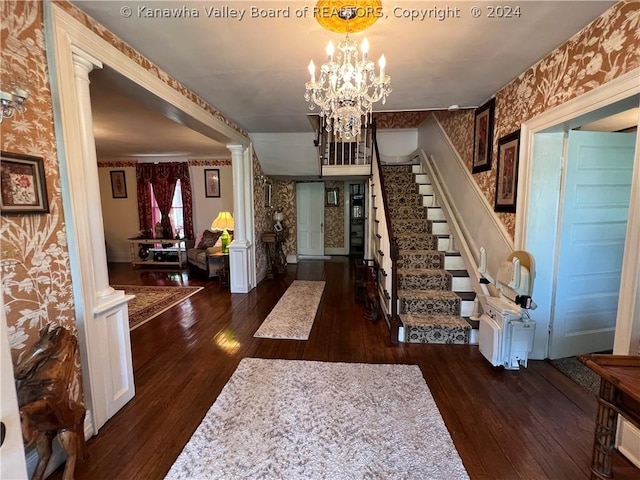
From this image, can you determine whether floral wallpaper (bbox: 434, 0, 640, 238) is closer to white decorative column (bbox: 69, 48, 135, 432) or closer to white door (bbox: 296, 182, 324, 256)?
white decorative column (bbox: 69, 48, 135, 432)

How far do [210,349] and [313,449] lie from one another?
5.26ft

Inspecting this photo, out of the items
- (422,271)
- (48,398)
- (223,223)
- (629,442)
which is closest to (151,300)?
(223,223)

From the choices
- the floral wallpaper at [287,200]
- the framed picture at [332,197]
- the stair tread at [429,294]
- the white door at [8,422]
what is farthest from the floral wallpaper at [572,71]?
the framed picture at [332,197]

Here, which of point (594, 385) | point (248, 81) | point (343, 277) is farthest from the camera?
point (343, 277)

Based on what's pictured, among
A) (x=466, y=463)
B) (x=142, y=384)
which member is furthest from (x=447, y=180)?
(x=142, y=384)

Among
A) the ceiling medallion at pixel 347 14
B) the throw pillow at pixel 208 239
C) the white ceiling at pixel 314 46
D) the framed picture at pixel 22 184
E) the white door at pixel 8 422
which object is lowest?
the throw pillow at pixel 208 239

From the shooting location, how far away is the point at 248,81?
106 inches

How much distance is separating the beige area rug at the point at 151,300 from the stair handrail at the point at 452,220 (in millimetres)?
3848

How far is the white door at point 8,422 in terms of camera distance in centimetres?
67

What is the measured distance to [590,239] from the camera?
8.55ft

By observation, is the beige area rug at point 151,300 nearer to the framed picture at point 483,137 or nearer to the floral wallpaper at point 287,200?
the floral wallpaper at point 287,200

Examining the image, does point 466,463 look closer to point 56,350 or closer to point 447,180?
point 56,350

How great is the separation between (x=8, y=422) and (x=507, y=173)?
344 centimetres

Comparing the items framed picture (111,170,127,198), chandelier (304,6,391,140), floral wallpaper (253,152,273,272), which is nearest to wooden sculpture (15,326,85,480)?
chandelier (304,6,391,140)
